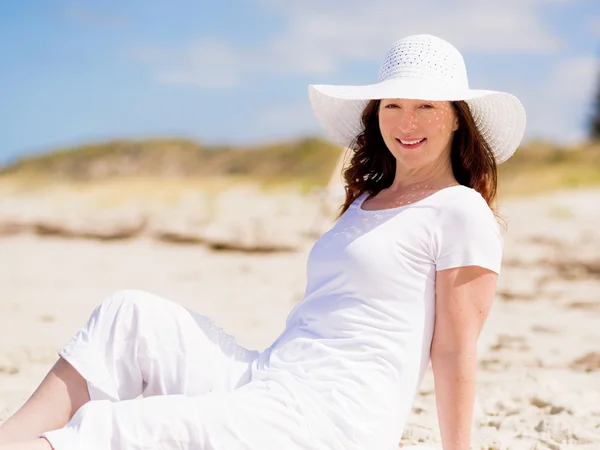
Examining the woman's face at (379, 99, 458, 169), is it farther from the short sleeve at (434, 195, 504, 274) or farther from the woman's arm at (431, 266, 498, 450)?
the woman's arm at (431, 266, 498, 450)

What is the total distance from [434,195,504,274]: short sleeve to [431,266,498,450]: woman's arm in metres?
0.03

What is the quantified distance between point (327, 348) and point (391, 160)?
0.73 meters

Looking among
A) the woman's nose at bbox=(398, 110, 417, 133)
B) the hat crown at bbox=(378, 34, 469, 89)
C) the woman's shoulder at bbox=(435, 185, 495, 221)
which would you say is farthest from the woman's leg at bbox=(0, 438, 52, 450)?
the hat crown at bbox=(378, 34, 469, 89)

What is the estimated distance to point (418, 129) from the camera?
6.99ft

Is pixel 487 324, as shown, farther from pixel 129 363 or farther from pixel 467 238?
pixel 129 363

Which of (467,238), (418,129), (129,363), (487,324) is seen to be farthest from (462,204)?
(487,324)

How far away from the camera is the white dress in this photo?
188 centimetres

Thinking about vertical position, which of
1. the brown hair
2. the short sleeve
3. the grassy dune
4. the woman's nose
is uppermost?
the woman's nose

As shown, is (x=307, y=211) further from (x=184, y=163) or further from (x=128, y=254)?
(x=184, y=163)

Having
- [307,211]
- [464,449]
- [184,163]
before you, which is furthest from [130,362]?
[184,163]

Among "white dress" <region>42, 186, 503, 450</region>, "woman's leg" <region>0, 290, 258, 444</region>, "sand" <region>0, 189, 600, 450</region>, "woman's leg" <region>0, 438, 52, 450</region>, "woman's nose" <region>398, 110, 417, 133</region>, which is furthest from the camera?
"sand" <region>0, 189, 600, 450</region>

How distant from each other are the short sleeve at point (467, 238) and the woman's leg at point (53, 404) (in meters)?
1.00

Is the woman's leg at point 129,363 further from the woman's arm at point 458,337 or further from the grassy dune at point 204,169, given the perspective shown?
the grassy dune at point 204,169

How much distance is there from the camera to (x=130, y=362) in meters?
2.05
